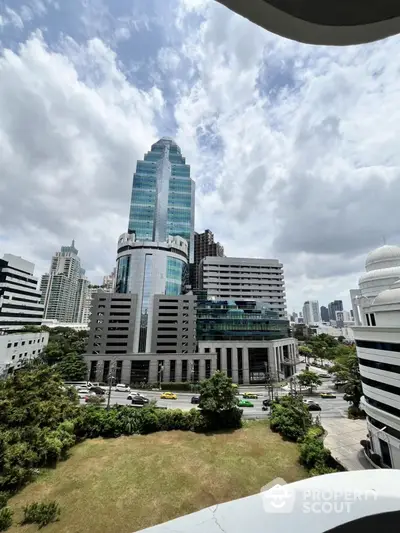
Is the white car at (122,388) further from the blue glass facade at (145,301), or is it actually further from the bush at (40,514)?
the bush at (40,514)

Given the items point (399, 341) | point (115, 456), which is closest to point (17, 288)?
point (115, 456)

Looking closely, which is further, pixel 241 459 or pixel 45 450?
pixel 241 459

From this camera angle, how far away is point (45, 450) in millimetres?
15562

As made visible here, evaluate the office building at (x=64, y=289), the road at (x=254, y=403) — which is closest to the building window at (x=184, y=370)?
the road at (x=254, y=403)

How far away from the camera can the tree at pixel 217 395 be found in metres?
22.0

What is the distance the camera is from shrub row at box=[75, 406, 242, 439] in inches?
799

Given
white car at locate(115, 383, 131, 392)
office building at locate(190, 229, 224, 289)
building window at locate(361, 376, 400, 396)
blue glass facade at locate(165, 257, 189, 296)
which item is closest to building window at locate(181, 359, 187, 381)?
white car at locate(115, 383, 131, 392)

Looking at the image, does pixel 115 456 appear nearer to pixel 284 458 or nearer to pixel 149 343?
pixel 284 458

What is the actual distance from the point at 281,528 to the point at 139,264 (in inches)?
2187

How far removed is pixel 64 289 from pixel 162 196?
2805 inches

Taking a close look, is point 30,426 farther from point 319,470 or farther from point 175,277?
point 175,277

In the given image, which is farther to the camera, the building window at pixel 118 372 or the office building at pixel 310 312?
the office building at pixel 310 312

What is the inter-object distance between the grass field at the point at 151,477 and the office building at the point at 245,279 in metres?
56.3

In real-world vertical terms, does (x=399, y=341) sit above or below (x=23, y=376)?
above
